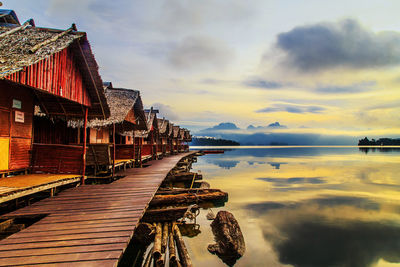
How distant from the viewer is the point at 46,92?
720 cm

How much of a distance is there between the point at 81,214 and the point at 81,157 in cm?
359

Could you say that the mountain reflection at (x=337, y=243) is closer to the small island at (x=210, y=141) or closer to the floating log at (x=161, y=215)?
the floating log at (x=161, y=215)

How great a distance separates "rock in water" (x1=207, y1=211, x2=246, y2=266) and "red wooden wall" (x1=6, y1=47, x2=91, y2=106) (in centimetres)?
707

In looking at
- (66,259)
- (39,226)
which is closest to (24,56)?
(39,226)

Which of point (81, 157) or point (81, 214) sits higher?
point (81, 157)

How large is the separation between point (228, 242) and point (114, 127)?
7620 mm

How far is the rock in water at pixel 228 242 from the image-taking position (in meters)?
7.95

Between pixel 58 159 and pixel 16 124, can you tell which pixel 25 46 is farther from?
pixel 58 159

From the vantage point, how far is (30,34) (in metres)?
6.86

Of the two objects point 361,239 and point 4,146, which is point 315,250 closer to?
point 361,239

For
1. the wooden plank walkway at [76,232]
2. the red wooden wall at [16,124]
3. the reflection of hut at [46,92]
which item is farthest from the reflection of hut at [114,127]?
the wooden plank walkway at [76,232]

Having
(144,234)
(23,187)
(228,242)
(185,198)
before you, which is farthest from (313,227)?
(23,187)

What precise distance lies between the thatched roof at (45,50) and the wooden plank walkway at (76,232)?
320 centimetres

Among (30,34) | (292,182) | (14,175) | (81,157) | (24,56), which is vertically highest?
(30,34)
